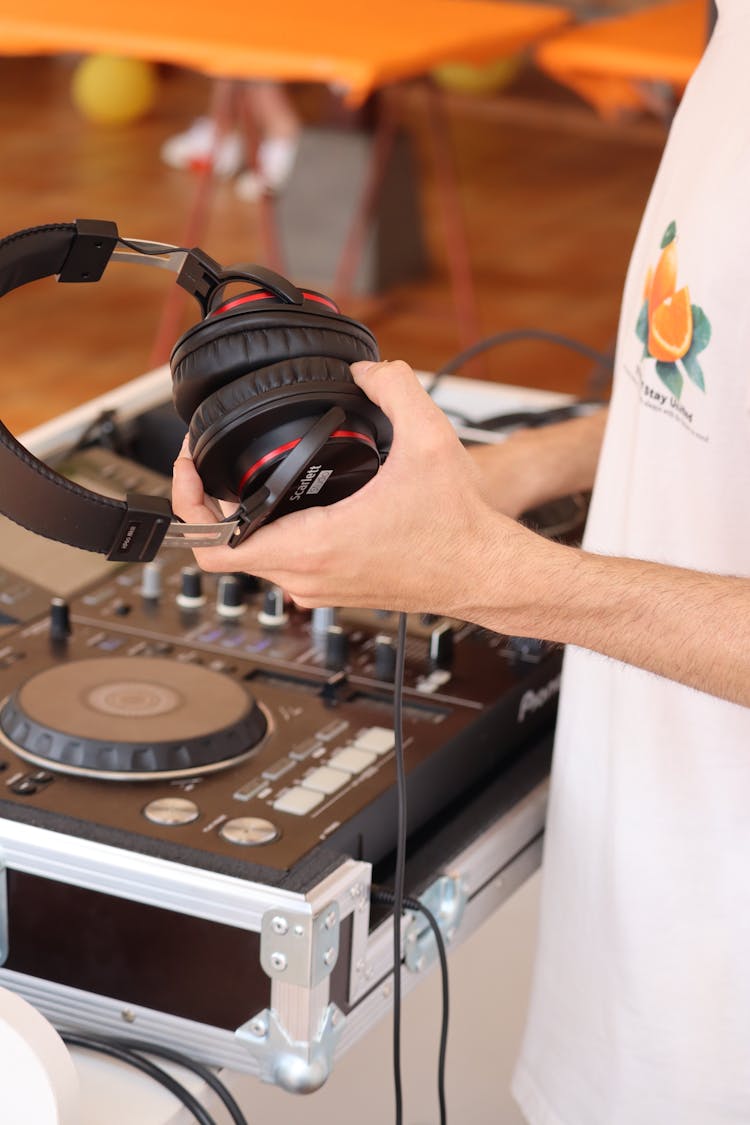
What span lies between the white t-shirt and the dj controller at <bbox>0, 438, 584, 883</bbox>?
10 centimetres

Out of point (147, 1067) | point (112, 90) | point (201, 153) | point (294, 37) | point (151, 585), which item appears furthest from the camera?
point (112, 90)

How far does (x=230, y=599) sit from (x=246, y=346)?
1.52 ft

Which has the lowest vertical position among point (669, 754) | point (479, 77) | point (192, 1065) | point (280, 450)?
point (192, 1065)

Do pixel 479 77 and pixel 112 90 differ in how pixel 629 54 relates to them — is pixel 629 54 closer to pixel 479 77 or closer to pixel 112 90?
pixel 479 77

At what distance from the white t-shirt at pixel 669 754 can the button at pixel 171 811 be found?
32 cm

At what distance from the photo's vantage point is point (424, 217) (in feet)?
17.3

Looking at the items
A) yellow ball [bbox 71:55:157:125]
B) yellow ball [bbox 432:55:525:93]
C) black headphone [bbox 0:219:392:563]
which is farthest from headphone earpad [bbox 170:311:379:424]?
yellow ball [bbox 71:55:157:125]

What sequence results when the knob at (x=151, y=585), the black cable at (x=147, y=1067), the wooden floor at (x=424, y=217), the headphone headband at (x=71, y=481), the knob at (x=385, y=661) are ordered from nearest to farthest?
1. the headphone headband at (x=71, y=481)
2. the black cable at (x=147, y=1067)
3. the knob at (x=385, y=661)
4. the knob at (x=151, y=585)
5. the wooden floor at (x=424, y=217)

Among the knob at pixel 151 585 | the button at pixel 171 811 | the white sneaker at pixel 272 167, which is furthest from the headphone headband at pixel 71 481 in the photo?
the white sneaker at pixel 272 167

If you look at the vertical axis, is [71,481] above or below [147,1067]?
above

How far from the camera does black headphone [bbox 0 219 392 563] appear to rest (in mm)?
801

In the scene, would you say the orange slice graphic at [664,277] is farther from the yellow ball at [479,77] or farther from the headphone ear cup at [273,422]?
the yellow ball at [479,77]

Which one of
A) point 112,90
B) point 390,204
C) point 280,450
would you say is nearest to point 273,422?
point 280,450

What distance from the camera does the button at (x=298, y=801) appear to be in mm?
988
